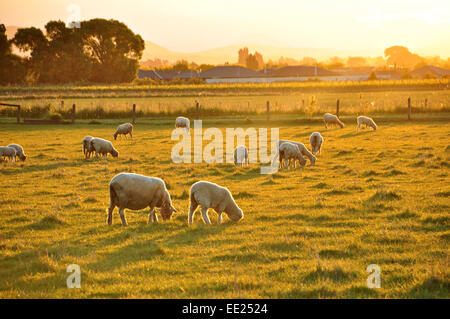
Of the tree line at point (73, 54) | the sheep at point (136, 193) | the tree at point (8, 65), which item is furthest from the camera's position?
the tree line at point (73, 54)

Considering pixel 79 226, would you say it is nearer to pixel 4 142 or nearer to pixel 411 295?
pixel 411 295

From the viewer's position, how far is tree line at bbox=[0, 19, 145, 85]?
4274 inches

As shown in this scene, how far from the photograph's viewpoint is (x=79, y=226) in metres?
11.6

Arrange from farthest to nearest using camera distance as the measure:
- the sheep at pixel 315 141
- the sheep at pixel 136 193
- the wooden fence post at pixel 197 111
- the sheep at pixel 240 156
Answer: the wooden fence post at pixel 197 111 < the sheep at pixel 315 141 < the sheep at pixel 240 156 < the sheep at pixel 136 193

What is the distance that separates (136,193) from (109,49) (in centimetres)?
11535

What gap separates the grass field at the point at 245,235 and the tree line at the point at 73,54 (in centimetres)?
9916

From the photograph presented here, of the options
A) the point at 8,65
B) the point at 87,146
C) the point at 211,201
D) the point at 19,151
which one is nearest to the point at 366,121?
the point at 87,146

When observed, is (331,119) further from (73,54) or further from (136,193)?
(73,54)

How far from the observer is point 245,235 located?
10516mm

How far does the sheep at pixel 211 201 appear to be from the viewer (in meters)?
11.2

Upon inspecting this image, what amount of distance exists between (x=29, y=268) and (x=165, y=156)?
15610 mm

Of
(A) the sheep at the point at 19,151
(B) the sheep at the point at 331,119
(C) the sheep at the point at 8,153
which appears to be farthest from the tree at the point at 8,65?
(C) the sheep at the point at 8,153

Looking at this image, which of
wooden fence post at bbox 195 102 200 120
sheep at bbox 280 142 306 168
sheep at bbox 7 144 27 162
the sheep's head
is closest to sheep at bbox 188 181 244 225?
the sheep's head

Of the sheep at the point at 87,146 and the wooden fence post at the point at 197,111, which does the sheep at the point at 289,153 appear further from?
the wooden fence post at the point at 197,111
